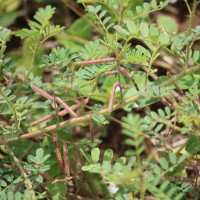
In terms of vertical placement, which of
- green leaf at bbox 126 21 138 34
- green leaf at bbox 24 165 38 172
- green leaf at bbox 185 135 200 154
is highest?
green leaf at bbox 126 21 138 34

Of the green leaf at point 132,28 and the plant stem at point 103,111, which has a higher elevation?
the green leaf at point 132,28

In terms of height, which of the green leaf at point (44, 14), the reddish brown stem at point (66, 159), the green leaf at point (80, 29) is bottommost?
the reddish brown stem at point (66, 159)

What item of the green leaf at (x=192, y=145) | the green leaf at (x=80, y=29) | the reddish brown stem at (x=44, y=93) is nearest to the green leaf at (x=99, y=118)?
the reddish brown stem at (x=44, y=93)

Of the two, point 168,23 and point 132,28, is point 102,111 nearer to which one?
point 132,28

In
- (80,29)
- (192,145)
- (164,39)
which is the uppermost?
(164,39)

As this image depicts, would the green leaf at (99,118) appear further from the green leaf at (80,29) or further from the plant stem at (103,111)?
the green leaf at (80,29)

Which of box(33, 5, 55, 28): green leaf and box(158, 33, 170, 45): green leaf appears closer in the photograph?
box(158, 33, 170, 45): green leaf

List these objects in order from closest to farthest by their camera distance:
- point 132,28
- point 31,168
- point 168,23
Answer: point 132,28 → point 31,168 → point 168,23

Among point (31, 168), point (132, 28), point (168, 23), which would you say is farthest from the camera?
point (168, 23)

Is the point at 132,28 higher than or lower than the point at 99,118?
higher

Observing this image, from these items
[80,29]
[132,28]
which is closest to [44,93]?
[132,28]

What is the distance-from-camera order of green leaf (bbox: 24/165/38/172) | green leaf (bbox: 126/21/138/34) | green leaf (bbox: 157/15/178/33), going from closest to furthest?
green leaf (bbox: 126/21/138/34)
green leaf (bbox: 24/165/38/172)
green leaf (bbox: 157/15/178/33)

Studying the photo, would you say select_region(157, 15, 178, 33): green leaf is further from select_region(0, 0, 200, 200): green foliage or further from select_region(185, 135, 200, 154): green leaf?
select_region(185, 135, 200, 154): green leaf

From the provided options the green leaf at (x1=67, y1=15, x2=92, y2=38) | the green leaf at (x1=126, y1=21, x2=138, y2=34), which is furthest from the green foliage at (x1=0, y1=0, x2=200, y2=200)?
the green leaf at (x1=67, y1=15, x2=92, y2=38)
